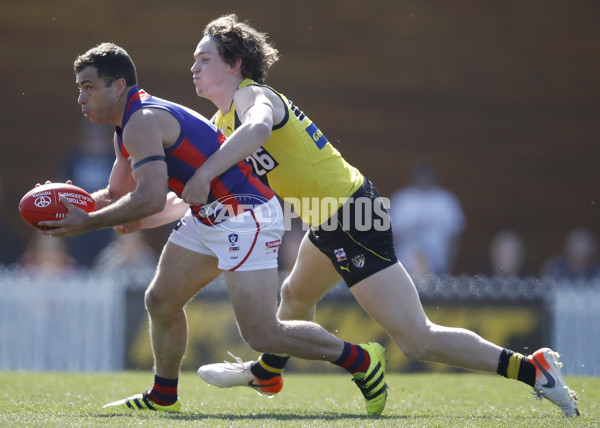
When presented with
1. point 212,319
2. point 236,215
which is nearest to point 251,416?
point 236,215

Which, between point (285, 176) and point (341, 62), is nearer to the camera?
point (285, 176)

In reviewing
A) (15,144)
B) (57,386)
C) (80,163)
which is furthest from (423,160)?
(57,386)

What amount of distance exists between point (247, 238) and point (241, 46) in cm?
114

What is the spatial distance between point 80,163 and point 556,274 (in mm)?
6013

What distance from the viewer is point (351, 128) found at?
14141 millimetres

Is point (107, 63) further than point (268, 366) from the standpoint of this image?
No

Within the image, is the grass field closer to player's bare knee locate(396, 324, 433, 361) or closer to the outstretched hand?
player's bare knee locate(396, 324, 433, 361)

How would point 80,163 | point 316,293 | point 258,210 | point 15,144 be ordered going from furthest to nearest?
point 15,144 < point 80,163 < point 316,293 < point 258,210

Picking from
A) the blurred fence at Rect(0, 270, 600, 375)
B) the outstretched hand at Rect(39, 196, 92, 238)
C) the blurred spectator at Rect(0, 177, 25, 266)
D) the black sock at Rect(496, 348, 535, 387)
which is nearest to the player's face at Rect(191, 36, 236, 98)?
the outstretched hand at Rect(39, 196, 92, 238)

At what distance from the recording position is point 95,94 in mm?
4703

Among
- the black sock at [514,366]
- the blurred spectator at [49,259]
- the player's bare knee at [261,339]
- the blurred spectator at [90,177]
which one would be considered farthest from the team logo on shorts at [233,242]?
the blurred spectator at [90,177]

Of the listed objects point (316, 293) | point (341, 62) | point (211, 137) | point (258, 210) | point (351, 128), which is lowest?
point (316, 293)

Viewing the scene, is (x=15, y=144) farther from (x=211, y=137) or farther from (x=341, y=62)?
(x=211, y=137)

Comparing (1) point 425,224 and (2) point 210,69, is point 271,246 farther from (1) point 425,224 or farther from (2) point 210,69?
(1) point 425,224
